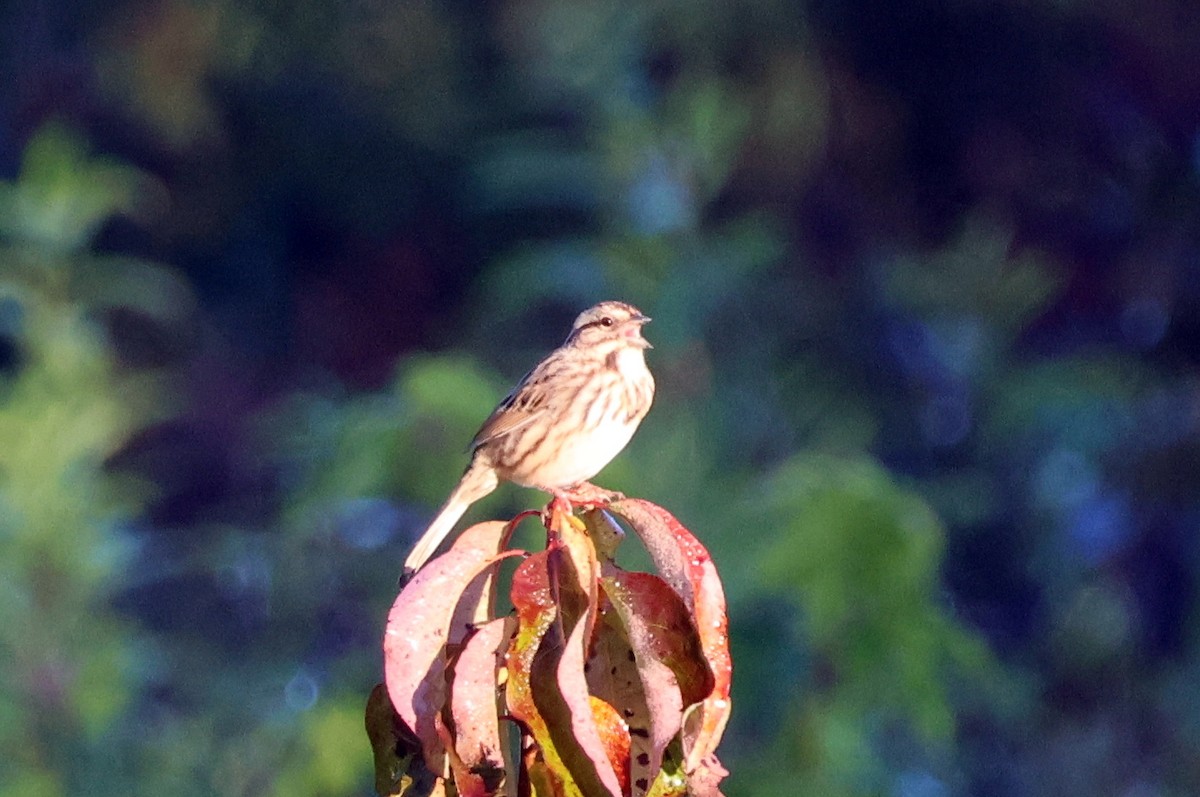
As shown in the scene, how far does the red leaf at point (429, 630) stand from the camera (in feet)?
5.95

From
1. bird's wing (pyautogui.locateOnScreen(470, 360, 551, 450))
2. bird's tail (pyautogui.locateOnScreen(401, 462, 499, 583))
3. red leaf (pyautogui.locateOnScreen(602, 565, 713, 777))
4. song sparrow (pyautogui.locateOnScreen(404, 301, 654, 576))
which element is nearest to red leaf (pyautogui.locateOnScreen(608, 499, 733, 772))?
red leaf (pyautogui.locateOnScreen(602, 565, 713, 777))

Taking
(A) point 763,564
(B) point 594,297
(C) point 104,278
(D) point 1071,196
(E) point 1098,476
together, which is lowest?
(A) point 763,564

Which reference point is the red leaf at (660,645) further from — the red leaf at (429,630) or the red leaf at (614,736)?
the red leaf at (429,630)

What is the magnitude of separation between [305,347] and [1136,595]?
4006 millimetres

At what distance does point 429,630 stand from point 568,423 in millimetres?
1631

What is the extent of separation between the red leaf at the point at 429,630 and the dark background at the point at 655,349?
3657 millimetres

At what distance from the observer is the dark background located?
594cm

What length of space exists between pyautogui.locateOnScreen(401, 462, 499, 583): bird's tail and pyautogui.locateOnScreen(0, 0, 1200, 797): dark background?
2.24 metres

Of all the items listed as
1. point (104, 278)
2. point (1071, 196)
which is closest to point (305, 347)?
point (104, 278)

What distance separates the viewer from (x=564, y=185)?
7.48 m

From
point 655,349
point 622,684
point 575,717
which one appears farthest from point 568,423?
point 655,349

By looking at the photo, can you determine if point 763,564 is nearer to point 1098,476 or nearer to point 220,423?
point 1098,476

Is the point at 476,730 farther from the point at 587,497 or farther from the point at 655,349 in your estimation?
the point at 655,349

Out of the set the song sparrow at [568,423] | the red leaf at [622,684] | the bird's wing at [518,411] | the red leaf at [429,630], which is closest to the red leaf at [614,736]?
the red leaf at [622,684]
